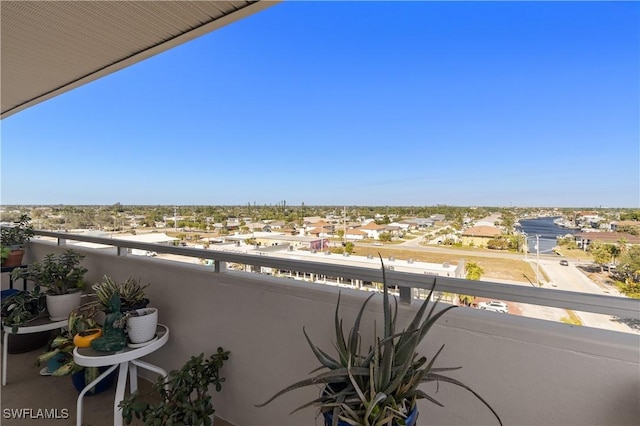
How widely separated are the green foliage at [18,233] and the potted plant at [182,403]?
3.11m

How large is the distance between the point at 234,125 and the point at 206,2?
123 inches

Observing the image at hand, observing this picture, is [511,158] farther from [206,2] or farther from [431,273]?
[206,2]

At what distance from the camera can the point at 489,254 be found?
1.04 m

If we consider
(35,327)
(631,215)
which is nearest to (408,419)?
(631,215)

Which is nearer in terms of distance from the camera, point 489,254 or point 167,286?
point 489,254

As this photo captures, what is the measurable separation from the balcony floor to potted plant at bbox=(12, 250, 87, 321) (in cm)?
50

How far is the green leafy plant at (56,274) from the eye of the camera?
228 centimetres

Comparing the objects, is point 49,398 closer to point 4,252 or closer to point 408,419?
point 4,252

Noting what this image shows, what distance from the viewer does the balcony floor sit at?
180 centimetres

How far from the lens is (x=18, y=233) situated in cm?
327

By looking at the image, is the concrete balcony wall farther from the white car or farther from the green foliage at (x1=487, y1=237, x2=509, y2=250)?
the green foliage at (x1=487, y1=237, x2=509, y2=250)

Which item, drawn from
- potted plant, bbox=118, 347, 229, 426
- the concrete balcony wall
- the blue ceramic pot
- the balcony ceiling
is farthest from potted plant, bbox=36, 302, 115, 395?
the balcony ceiling

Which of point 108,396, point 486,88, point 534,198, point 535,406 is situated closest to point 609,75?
point 534,198

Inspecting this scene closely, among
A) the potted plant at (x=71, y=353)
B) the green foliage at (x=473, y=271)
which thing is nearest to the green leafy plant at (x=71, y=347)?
the potted plant at (x=71, y=353)
